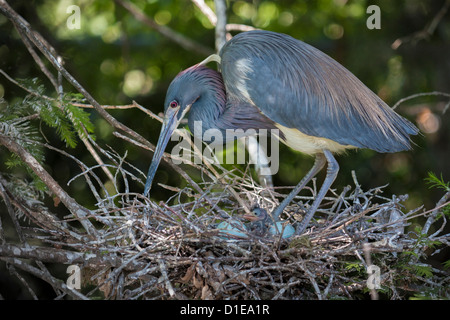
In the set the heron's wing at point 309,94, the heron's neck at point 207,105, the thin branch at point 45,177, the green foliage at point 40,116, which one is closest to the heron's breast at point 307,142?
the heron's wing at point 309,94

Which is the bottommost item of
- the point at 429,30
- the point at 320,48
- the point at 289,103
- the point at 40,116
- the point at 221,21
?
the point at 40,116

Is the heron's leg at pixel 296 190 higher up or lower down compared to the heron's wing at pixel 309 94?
lower down

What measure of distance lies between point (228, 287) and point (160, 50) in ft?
11.5

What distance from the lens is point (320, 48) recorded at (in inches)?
217

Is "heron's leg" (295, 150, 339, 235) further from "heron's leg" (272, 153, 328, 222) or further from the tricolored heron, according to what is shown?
"heron's leg" (272, 153, 328, 222)

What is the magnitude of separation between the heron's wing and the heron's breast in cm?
11

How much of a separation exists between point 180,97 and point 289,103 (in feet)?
2.25

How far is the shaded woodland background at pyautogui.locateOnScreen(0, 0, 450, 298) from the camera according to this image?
17.3 ft

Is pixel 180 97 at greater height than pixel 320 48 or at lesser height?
lesser

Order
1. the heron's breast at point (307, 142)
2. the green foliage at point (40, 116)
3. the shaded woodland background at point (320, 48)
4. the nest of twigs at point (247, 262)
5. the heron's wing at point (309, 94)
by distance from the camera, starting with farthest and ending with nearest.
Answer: the shaded woodland background at point (320, 48) < the heron's breast at point (307, 142) < the heron's wing at point (309, 94) < the green foliage at point (40, 116) < the nest of twigs at point (247, 262)

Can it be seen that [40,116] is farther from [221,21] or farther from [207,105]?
[221,21]

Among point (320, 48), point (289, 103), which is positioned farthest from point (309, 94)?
point (320, 48)

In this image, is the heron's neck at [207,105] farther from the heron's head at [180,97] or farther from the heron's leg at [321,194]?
the heron's leg at [321,194]

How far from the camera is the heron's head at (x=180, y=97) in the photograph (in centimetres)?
357
